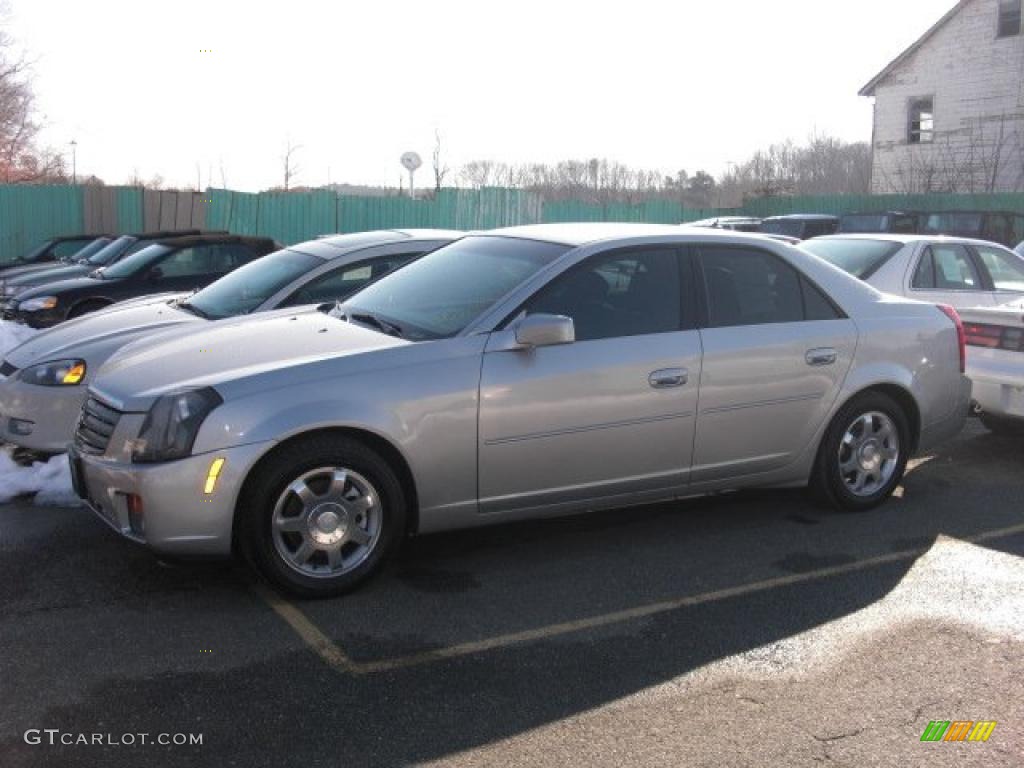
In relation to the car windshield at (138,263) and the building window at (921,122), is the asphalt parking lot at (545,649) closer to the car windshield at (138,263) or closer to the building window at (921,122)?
the car windshield at (138,263)

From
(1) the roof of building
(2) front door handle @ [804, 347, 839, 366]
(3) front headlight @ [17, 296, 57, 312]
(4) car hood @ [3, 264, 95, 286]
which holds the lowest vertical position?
(3) front headlight @ [17, 296, 57, 312]

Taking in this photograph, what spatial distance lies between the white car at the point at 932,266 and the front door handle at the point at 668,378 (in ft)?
15.1

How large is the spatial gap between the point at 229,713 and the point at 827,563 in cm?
311

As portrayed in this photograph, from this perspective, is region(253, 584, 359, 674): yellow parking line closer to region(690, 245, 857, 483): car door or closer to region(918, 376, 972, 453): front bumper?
region(690, 245, 857, 483): car door

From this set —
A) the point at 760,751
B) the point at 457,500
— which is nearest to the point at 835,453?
the point at 457,500

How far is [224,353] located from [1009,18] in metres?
33.5

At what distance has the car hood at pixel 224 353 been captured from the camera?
15.1 ft

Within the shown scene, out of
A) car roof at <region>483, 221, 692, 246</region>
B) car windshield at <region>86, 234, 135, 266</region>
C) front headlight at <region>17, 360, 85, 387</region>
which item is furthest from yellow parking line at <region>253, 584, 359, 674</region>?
car windshield at <region>86, 234, 135, 266</region>

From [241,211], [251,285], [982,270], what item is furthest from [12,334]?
[241,211]

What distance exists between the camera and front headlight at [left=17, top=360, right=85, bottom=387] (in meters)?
6.41

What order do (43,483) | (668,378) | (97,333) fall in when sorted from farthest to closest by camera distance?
(97,333) < (43,483) < (668,378)

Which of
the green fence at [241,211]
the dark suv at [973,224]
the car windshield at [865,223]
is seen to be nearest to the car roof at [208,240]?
the green fence at [241,211]

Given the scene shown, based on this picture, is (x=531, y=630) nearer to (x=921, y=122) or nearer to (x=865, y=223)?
(x=865, y=223)

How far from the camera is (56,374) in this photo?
6.44 m
